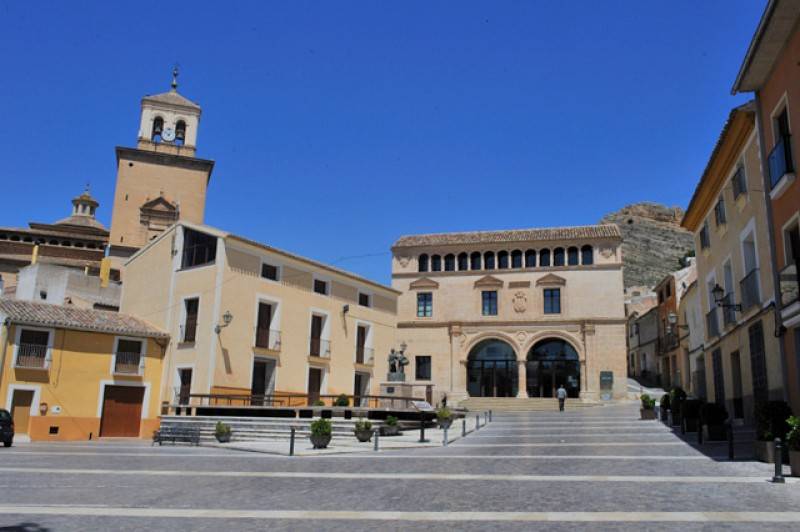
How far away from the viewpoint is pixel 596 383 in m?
45.2

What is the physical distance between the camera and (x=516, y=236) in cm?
5003

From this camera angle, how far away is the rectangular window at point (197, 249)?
30402 mm

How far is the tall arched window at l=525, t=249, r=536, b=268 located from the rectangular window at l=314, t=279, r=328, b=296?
19.3 m

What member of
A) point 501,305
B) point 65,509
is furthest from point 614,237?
point 65,509

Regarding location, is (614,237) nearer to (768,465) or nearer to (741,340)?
(741,340)

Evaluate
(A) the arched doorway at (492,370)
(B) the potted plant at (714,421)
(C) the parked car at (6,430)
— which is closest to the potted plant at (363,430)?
(B) the potted plant at (714,421)

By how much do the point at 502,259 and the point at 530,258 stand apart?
2.05 meters

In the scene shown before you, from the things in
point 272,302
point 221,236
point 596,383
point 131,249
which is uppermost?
point 131,249

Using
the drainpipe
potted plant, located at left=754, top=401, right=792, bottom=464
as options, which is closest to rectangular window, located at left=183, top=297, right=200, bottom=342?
the drainpipe

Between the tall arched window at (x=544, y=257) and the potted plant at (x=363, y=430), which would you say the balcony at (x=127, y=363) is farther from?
the tall arched window at (x=544, y=257)

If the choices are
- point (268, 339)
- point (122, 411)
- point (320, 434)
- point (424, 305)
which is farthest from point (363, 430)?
point (424, 305)

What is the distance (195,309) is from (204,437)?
8172mm

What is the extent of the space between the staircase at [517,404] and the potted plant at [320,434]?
80.0ft

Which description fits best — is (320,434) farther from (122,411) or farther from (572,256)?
(572,256)
